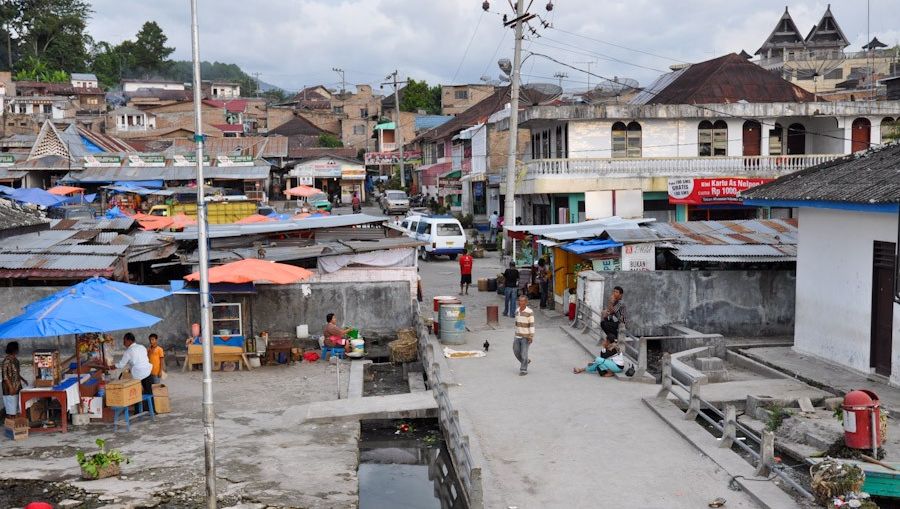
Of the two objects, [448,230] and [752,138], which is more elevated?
[752,138]

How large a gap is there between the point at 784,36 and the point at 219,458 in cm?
11206

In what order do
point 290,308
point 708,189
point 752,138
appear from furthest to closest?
point 752,138 < point 708,189 < point 290,308

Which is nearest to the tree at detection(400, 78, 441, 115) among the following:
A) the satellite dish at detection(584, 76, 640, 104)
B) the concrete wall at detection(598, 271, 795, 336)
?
the satellite dish at detection(584, 76, 640, 104)

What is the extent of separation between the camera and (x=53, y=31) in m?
108

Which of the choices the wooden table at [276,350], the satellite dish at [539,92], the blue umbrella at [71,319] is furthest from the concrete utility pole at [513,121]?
the satellite dish at [539,92]

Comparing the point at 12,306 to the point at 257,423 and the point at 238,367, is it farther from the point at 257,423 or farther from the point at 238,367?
the point at 257,423

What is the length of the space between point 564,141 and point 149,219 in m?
16.2

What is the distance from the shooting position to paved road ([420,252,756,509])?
10.3 m

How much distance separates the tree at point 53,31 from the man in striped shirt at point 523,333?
10541cm

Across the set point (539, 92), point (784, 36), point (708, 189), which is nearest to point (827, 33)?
point (784, 36)

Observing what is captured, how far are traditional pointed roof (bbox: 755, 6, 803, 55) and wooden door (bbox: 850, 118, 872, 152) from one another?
7902cm

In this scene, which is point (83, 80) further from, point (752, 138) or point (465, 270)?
point (465, 270)

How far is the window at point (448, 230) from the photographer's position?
35.5 m

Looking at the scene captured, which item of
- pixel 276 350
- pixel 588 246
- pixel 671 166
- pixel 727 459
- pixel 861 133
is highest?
pixel 861 133
